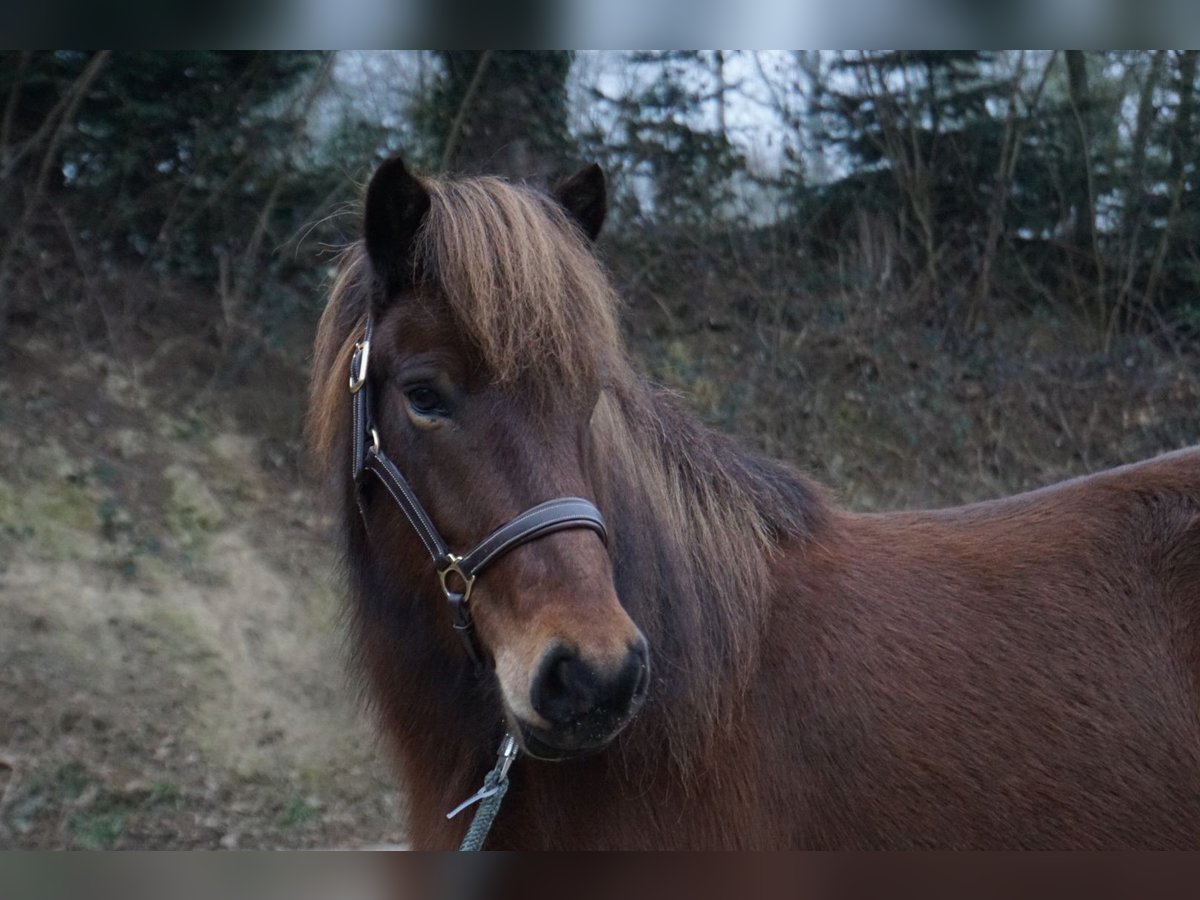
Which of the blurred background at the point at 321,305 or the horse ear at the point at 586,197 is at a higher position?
the horse ear at the point at 586,197

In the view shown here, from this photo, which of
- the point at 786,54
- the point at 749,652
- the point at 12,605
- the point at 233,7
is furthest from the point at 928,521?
the point at 786,54

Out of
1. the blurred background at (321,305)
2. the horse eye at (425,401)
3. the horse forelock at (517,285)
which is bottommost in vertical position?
the blurred background at (321,305)

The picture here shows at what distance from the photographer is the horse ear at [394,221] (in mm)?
2539

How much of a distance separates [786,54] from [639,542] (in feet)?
23.8

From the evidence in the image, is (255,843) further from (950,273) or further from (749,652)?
(950,273)

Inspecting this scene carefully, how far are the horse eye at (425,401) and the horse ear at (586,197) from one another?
0.78 meters

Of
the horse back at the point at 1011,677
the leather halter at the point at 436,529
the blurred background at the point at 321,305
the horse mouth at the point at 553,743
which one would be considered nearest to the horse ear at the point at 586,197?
the leather halter at the point at 436,529

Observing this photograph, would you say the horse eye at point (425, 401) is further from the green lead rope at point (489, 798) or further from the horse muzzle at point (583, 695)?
the green lead rope at point (489, 798)

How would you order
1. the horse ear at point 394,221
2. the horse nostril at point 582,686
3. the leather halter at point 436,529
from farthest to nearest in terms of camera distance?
the horse ear at point 394,221
the leather halter at point 436,529
the horse nostril at point 582,686

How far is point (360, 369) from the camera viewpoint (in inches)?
102

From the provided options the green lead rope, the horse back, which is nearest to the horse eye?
the green lead rope

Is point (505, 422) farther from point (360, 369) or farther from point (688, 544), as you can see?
point (688, 544)

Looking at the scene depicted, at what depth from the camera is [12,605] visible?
20.2 ft

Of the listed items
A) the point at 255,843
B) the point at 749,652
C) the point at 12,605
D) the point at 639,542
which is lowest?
the point at 255,843
